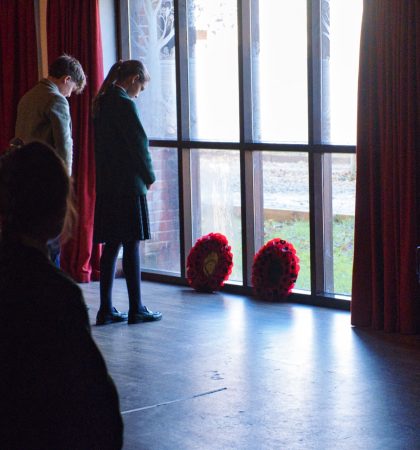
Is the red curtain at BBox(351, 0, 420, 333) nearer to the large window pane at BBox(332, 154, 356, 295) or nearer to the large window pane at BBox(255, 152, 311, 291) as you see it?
the large window pane at BBox(332, 154, 356, 295)

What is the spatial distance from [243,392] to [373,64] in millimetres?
1958

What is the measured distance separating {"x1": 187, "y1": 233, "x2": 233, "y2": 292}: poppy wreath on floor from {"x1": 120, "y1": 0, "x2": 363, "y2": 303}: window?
0.12 m

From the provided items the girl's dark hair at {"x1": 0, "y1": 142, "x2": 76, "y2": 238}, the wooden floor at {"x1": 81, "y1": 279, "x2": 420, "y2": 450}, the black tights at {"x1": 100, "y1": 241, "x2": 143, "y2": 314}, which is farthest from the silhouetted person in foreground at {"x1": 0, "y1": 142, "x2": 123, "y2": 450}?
the black tights at {"x1": 100, "y1": 241, "x2": 143, "y2": 314}

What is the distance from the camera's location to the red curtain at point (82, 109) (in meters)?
6.67

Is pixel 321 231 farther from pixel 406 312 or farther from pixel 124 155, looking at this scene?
pixel 124 155

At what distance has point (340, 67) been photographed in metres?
5.55

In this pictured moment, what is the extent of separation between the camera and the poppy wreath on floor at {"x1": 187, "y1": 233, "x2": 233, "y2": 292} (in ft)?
20.4

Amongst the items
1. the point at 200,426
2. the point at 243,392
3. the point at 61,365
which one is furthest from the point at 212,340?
the point at 61,365

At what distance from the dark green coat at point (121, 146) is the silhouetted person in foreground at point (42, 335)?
3438mm

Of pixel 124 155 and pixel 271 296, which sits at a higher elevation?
pixel 124 155

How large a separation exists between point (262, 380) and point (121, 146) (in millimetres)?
1576

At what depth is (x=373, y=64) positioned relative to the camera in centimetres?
500

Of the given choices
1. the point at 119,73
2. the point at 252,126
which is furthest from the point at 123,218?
the point at 252,126

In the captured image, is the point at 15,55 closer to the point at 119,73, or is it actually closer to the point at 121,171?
the point at 119,73
